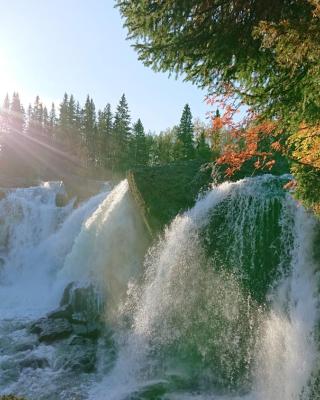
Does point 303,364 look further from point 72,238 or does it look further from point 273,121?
point 72,238

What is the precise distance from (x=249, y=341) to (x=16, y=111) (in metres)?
85.2

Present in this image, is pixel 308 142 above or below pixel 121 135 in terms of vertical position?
below

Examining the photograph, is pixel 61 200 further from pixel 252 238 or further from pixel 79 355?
pixel 252 238

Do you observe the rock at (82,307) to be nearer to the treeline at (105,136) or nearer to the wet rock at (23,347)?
the wet rock at (23,347)

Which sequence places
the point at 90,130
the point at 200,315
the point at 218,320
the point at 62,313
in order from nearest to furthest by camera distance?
the point at 218,320
the point at 200,315
the point at 62,313
the point at 90,130

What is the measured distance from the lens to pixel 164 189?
1800cm

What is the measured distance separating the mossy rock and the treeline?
31236 millimetres

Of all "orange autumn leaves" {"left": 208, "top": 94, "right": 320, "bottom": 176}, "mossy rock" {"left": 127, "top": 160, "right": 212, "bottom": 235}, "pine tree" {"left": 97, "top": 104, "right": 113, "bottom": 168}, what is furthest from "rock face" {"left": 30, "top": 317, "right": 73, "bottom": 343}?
"pine tree" {"left": 97, "top": 104, "right": 113, "bottom": 168}

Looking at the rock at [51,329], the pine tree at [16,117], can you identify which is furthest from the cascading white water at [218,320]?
the pine tree at [16,117]

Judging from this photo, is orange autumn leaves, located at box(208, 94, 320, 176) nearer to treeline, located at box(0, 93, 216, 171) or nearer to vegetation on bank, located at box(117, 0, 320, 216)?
vegetation on bank, located at box(117, 0, 320, 216)

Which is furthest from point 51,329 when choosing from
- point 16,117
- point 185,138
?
point 16,117

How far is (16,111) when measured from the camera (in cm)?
8862

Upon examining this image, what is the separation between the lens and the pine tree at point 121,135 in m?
61.3

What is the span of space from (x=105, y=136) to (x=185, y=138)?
22.2 m
